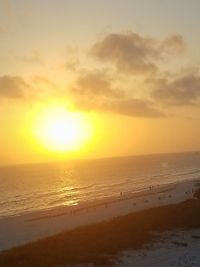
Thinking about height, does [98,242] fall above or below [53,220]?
above

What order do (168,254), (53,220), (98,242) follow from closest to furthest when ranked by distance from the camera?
1. (168,254)
2. (98,242)
3. (53,220)

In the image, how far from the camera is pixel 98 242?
2858 centimetres

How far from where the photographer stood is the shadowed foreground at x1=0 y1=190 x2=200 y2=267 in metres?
24.3

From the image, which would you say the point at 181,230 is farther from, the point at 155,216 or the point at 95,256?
the point at 95,256

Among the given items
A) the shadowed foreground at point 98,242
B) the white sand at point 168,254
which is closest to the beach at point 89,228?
the shadowed foreground at point 98,242

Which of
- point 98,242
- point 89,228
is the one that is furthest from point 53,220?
point 98,242

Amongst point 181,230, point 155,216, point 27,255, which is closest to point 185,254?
point 181,230

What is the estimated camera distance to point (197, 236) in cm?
3038

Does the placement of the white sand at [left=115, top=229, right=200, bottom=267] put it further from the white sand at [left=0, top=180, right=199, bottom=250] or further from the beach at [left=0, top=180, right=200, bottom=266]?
the white sand at [left=0, top=180, right=199, bottom=250]

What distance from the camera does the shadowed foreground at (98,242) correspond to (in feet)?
79.8

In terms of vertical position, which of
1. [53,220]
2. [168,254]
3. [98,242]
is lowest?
[53,220]

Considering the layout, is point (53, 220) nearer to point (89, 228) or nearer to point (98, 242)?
point (89, 228)

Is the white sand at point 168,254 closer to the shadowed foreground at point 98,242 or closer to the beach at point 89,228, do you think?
the shadowed foreground at point 98,242

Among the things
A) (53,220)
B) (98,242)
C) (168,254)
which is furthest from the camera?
(53,220)
